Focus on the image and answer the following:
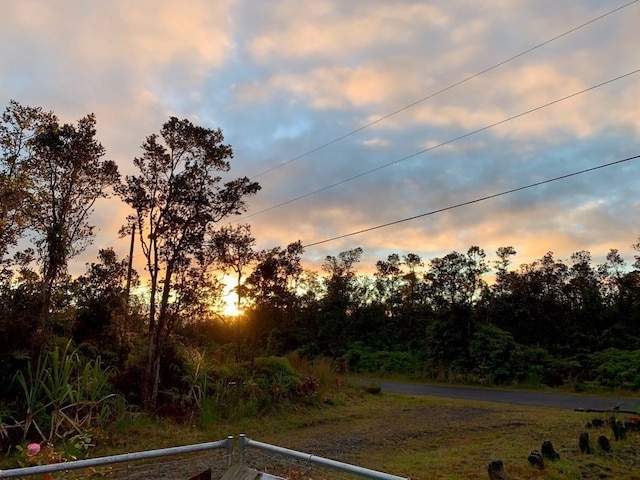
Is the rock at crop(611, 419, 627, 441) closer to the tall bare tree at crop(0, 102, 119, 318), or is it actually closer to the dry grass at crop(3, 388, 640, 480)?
the dry grass at crop(3, 388, 640, 480)

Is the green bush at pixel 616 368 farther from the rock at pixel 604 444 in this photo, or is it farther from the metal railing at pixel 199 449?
the metal railing at pixel 199 449

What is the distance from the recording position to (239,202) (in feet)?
34.9

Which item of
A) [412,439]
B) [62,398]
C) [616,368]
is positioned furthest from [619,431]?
[616,368]

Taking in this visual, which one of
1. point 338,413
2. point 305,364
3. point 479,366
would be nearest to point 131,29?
point 338,413

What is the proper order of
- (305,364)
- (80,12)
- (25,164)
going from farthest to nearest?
(305,364) → (25,164) → (80,12)

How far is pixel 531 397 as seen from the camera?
14.4m

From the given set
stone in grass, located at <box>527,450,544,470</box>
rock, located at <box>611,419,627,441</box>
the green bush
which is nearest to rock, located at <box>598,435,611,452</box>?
rock, located at <box>611,419,627,441</box>

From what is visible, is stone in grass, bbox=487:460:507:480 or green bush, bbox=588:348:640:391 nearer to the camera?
stone in grass, bbox=487:460:507:480

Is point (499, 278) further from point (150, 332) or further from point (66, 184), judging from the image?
point (66, 184)

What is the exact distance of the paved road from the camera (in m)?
12.2

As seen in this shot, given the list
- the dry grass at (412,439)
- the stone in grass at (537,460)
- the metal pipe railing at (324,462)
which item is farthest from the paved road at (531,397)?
the metal pipe railing at (324,462)

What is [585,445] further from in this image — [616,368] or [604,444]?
[616,368]

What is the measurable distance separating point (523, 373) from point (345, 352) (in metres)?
10.2

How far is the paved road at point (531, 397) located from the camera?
12.2m
